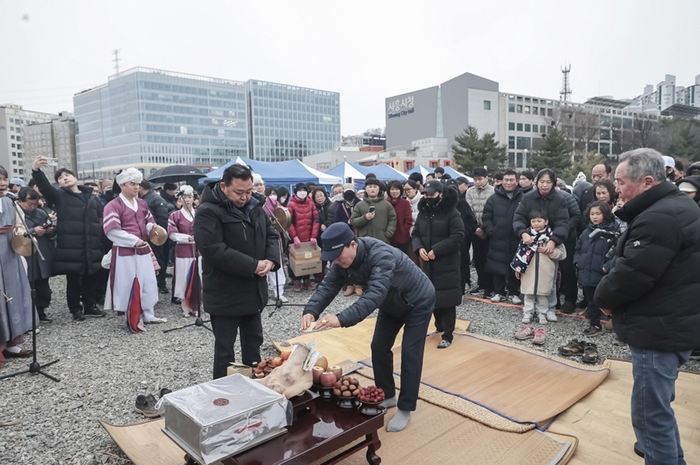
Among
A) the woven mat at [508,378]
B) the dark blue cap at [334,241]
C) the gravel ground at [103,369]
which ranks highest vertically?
the dark blue cap at [334,241]

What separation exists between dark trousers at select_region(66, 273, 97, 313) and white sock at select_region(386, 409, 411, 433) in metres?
5.13

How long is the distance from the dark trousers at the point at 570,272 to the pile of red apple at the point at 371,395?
428cm

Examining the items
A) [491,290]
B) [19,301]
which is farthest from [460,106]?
[19,301]

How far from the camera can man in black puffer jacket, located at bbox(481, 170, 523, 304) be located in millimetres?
6355

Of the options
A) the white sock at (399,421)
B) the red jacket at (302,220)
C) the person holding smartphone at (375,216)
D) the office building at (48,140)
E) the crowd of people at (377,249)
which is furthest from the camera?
the office building at (48,140)

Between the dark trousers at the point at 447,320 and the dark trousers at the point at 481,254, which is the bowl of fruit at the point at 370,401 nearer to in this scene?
the dark trousers at the point at 447,320

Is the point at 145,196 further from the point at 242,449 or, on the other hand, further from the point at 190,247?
the point at 242,449

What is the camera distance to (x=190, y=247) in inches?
255

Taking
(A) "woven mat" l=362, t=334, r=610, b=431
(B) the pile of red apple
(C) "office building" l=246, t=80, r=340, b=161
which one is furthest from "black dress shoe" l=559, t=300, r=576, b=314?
(C) "office building" l=246, t=80, r=340, b=161

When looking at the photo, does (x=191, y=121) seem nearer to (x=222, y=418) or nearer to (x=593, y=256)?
(x=593, y=256)

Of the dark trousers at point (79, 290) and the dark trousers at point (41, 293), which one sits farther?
the dark trousers at point (79, 290)

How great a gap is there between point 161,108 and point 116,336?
93.9 metres

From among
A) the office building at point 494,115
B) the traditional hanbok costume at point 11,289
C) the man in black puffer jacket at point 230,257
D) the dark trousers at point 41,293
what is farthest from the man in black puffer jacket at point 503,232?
the office building at point 494,115

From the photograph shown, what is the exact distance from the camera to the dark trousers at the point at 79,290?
633cm
